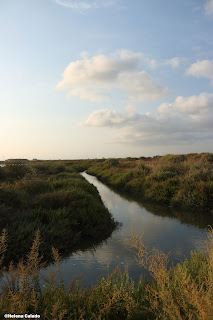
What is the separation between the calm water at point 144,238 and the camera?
5520 mm

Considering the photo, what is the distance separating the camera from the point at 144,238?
766 centimetres

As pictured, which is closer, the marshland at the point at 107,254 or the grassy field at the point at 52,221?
the marshland at the point at 107,254

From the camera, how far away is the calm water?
18.1 ft

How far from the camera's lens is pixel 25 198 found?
9141 millimetres

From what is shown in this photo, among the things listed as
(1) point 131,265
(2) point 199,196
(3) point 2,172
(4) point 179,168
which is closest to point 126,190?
(4) point 179,168

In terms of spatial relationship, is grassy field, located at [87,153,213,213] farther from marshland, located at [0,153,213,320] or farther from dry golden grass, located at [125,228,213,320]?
dry golden grass, located at [125,228,213,320]

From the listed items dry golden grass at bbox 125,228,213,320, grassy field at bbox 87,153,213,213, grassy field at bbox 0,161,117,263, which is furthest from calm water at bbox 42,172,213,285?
grassy field at bbox 87,153,213,213

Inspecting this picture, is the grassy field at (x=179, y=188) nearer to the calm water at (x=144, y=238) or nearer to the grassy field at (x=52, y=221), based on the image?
the calm water at (x=144, y=238)

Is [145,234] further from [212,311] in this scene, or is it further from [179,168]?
[179,168]

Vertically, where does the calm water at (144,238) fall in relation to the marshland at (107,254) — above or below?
below

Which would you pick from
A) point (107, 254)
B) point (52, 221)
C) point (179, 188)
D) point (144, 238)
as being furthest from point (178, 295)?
point (179, 188)

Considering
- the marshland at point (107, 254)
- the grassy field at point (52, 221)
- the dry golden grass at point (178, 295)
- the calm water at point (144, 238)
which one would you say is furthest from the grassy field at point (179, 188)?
the dry golden grass at point (178, 295)

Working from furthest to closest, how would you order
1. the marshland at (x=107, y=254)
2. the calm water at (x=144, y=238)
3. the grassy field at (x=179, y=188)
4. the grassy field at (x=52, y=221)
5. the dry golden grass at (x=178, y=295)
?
the grassy field at (x=179, y=188) → the grassy field at (x=52, y=221) → the calm water at (x=144, y=238) → the marshland at (x=107, y=254) → the dry golden grass at (x=178, y=295)

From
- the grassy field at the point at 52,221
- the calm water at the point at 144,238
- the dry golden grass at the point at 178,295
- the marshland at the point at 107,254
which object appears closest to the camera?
the dry golden grass at the point at 178,295
